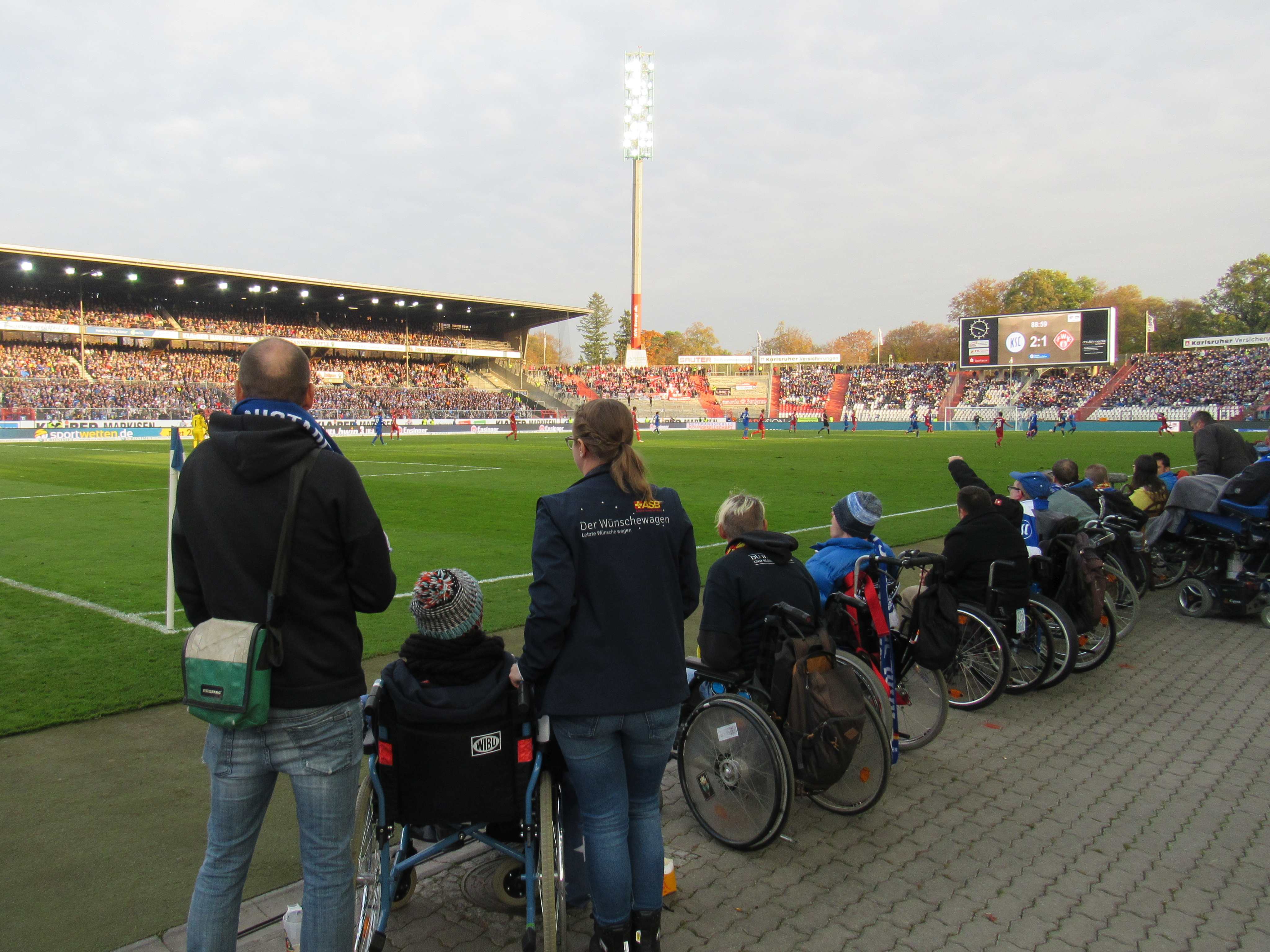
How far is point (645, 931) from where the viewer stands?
2.62m

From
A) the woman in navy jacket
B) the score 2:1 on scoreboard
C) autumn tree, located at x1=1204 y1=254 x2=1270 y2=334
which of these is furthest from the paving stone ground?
autumn tree, located at x1=1204 y1=254 x2=1270 y2=334

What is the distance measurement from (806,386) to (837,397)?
14.4ft

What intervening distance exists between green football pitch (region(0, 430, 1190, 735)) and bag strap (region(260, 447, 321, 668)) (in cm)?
376

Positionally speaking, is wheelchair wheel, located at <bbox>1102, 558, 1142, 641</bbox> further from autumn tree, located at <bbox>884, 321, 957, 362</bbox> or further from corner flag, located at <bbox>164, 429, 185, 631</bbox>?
autumn tree, located at <bbox>884, 321, 957, 362</bbox>

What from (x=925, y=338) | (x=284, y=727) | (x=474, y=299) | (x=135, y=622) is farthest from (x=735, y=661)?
(x=925, y=338)

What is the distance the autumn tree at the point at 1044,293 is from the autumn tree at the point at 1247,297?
42.4 ft

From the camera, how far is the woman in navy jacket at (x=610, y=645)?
2.46m

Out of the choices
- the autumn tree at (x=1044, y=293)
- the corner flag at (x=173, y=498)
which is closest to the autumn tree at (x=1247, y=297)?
the autumn tree at (x=1044, y=293)

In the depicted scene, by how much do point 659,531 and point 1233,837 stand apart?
10.2 feet

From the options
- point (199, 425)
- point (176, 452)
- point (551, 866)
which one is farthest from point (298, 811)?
point (199, 425)

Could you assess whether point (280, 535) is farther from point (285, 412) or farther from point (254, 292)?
point (254, 292)

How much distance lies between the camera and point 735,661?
3.55 metres

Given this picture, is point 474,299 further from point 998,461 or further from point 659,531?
point 659,531

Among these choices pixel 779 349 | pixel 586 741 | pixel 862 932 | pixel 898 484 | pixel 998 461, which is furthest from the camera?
pixel 779 349
